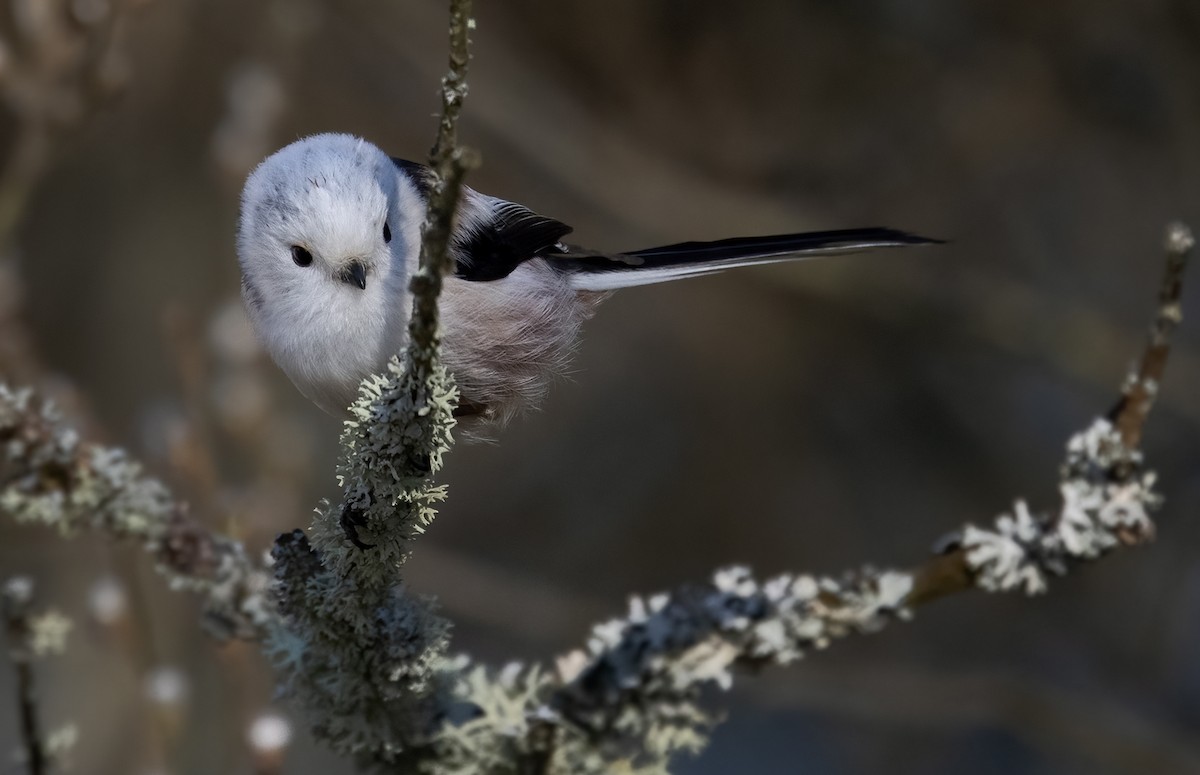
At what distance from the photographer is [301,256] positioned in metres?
1.56

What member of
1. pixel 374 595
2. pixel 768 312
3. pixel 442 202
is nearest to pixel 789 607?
pixel 374 595

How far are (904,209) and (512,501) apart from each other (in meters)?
1.35

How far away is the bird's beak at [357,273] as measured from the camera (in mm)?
1490

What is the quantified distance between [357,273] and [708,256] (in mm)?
567

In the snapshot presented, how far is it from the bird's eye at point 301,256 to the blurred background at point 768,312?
4.15ft

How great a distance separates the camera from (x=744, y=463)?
337 cm

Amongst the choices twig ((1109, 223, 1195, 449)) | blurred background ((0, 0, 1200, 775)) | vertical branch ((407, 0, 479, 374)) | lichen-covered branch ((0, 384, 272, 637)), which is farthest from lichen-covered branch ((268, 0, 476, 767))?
blurred background ((0, 0, 1200, 775))

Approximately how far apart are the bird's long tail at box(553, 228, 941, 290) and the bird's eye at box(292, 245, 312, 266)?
52cm

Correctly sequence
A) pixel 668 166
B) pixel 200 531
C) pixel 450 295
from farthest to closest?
1. pixel 668 166
2. pixel 450 295
3. pixel 200 531

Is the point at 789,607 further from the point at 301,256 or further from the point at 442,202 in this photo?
the point at 301,256

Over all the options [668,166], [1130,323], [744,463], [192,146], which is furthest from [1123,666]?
[192,146]

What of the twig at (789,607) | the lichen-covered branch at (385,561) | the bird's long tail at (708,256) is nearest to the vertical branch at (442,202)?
the lichen-covered branch at (385,561)

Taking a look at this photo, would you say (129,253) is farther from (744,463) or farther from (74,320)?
(744,463)

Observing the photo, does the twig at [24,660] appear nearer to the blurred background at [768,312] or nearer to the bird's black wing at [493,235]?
the bird's black wing at [493,235]
